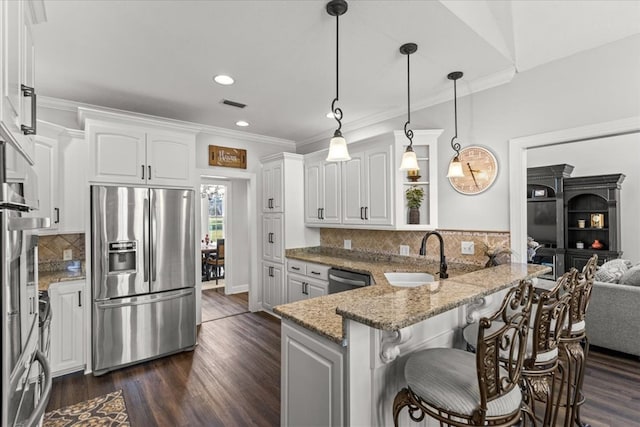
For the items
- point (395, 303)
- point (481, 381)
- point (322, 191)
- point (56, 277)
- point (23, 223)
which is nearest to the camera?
point (23, 223)

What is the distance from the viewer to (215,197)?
27.2ft

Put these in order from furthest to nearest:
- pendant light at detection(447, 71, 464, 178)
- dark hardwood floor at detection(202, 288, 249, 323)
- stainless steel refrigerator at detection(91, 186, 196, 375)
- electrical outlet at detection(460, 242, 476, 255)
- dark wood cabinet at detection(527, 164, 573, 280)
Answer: dark wood cabinet at detection(527, 164, 573, 280) < dark hardwood floor at detection(202, 288, 249, 323) < electrical outlet at detection(460, 242, 476, 255) < stainless steel refrigerator at detection(91, 186, 196, 375) < pendant light at detection(447, 71, 464, 178)

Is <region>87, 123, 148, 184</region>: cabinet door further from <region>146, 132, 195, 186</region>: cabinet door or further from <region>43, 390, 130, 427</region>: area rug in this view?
<region>43, 390, 130, 427</region>: area rug

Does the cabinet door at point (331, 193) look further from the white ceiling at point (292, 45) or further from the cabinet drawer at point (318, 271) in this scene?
the white ceiling at point (292, 45)

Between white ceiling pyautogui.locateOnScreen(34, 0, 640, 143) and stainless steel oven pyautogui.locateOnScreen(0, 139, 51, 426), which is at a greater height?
white ceiling pyautogui.locateOnScreen(34, 0, 640, 143)

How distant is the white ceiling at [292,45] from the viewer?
195cm

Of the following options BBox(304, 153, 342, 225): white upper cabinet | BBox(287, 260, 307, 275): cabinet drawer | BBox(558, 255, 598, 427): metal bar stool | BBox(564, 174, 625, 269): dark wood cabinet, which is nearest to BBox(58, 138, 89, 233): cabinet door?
BBox(287, 260, 307, 275): cabinet drawer

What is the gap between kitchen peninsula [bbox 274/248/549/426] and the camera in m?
1.31

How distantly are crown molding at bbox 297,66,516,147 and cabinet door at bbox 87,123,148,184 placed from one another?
257 cm

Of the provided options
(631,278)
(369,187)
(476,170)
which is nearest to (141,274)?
(369,187)

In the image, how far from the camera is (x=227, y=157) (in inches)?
180

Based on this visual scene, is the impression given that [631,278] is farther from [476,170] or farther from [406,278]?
[406,278]

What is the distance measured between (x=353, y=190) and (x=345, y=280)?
113cm

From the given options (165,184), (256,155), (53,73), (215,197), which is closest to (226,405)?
(165,184)
